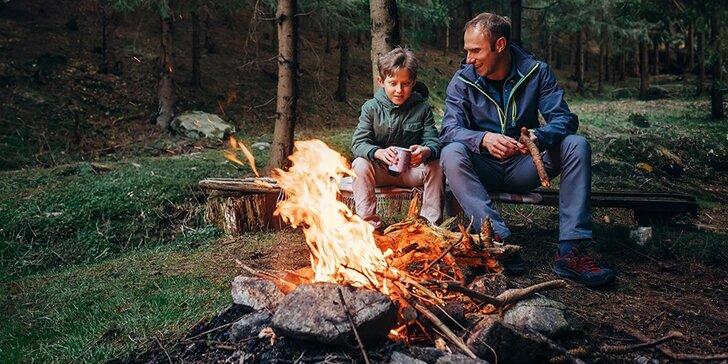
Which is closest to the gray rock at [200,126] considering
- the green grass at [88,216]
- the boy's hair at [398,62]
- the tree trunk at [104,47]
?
the tree trunk at [104,47]

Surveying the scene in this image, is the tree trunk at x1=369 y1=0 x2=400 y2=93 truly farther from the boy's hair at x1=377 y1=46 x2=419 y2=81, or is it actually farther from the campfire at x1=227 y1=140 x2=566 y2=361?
the campfire at x1=227 y1=140 x2=566 y2=361

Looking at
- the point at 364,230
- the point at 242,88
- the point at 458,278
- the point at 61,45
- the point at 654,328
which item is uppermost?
the point at 61,45

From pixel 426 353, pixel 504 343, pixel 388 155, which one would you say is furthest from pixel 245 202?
pixel 504 343

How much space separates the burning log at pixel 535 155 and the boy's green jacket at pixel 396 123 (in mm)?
801

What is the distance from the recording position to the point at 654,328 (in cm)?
327

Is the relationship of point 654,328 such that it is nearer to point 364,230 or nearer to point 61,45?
point 364,230

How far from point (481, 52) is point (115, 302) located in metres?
3.51

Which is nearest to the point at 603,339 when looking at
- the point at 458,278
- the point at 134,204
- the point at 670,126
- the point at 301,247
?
the point at 458,278

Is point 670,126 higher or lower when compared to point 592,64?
lower

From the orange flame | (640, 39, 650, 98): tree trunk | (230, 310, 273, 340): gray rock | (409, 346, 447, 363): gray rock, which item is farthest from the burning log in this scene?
(640, 39, 650, 98): tree trunk

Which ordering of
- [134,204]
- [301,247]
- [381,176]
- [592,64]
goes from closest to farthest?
[381,176], [301,247], [134,204], [592,64]

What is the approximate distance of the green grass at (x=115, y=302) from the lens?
332 cm

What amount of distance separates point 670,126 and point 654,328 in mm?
12724

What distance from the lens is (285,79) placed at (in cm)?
668
